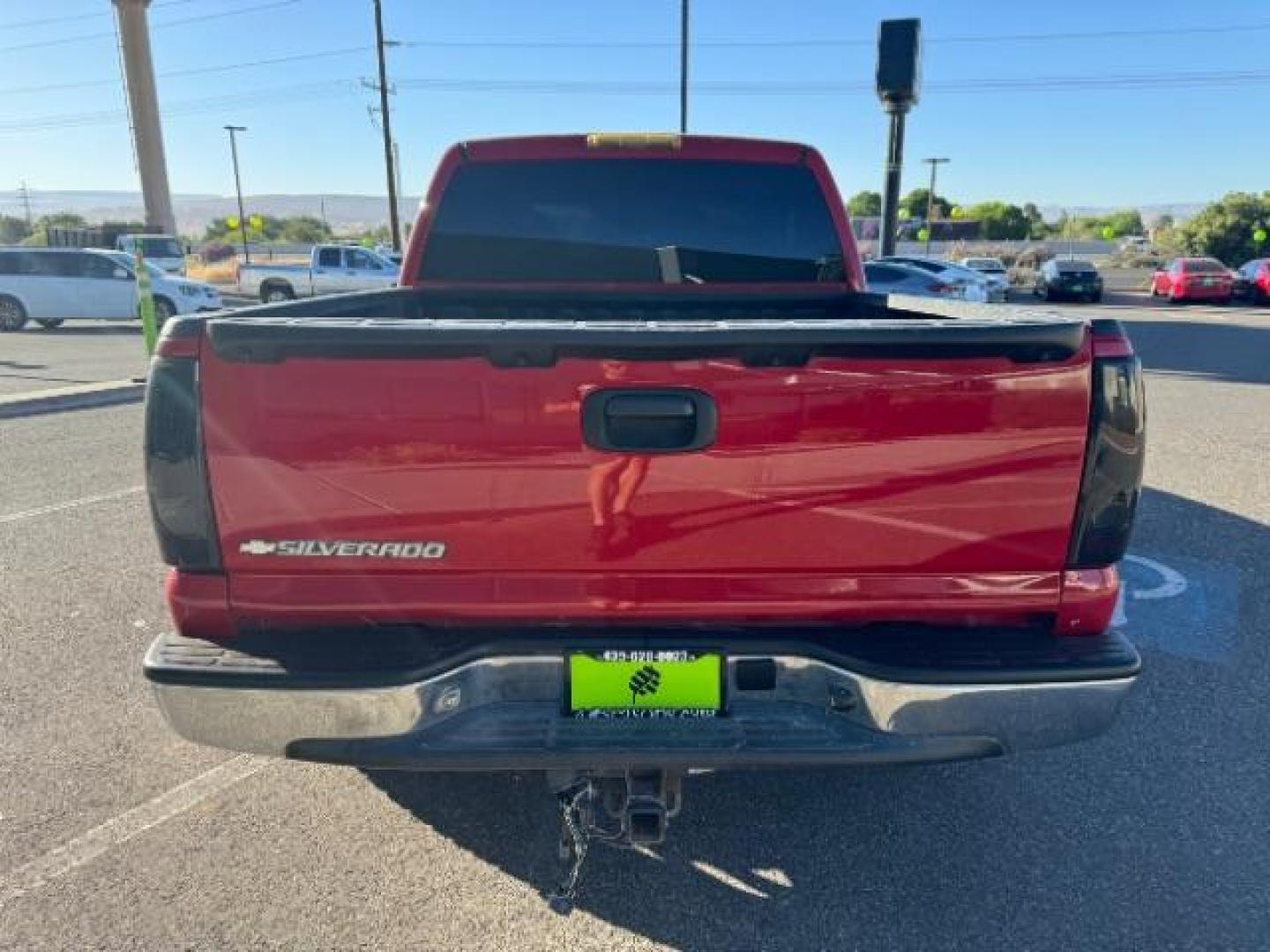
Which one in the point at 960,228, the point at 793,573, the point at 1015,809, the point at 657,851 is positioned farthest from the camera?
the point at 960,228

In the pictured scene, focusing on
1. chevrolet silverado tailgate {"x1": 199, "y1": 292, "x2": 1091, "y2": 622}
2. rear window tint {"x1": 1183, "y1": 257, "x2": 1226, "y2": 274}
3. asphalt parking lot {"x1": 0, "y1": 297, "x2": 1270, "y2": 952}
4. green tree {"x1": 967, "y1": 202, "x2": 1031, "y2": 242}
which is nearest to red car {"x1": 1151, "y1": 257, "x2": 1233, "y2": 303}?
rear window tint {"x1": 1183, "y1": 257, "x2": 1226, "y2": 274}

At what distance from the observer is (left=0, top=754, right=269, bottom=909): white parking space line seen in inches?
95.3

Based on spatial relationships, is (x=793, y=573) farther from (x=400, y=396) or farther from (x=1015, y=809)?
(x=1015, y=809)

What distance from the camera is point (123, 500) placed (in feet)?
20.2

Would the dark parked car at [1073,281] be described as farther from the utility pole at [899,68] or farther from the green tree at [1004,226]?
the green tree at [1004,226]

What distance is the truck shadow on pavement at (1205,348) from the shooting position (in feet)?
43.1

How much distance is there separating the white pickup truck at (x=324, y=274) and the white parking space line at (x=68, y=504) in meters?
16.5

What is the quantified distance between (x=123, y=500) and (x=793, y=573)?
589 cm

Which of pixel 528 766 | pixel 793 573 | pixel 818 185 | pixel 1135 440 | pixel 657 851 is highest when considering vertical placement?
pixel 818 185

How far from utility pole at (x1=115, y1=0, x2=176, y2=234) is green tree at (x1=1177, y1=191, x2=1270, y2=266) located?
5583 cm

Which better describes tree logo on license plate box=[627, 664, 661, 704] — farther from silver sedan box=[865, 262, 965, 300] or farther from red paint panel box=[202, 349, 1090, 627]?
silver sedan box=[865, 262, 965, 300]

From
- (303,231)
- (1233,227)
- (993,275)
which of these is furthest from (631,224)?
(303,231)

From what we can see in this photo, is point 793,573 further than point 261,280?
No

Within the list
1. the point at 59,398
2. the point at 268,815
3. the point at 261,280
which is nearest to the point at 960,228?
the point at 261,280
